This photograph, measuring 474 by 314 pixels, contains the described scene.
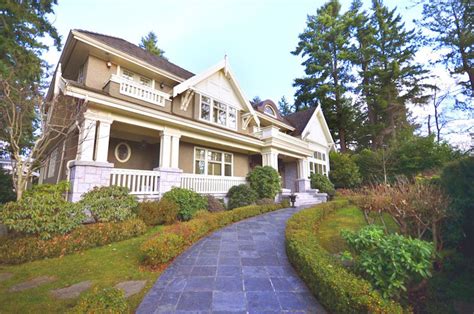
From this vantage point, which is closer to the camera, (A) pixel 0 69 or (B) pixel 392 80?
(A) pixel 0 69

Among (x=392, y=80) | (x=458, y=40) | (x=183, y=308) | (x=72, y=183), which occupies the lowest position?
(x=183, y=308)

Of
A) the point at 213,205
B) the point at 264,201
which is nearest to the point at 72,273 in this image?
the point at 213,205

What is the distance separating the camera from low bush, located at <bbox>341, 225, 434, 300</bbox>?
2.80 m

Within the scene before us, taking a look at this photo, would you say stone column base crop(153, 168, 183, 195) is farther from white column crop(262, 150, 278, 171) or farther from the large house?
white column crop(262, 150, 278, 171)

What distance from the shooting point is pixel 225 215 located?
26.5ft

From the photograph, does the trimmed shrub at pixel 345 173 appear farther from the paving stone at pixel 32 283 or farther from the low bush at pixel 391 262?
the paving stone at pixel 32 283

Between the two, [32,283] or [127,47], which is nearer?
[32,283]

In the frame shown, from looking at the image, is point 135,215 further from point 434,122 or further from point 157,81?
point 434,122

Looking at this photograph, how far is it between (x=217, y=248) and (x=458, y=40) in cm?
2204

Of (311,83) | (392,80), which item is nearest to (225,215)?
(311,83)

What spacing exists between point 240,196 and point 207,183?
6.25 ft

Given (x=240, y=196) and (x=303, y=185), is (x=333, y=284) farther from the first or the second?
(x=303, y=185)

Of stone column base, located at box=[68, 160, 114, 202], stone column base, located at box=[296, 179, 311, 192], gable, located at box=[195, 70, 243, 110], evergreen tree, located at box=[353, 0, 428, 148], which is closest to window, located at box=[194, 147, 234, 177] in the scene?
gable, located at box=[195, 70, 243, 110]

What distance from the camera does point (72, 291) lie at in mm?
3395
